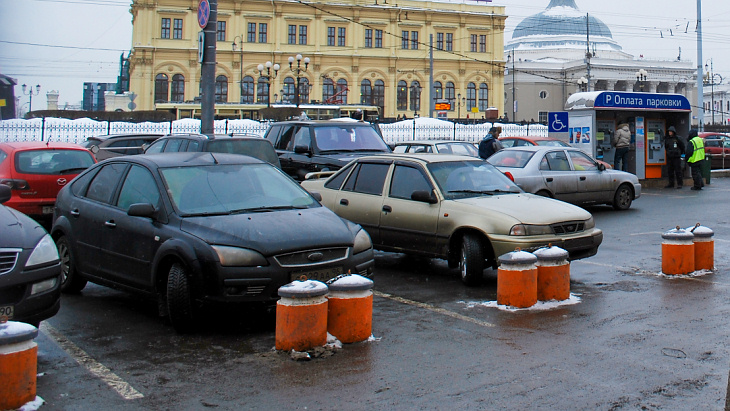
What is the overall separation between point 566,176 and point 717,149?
24.6 meters

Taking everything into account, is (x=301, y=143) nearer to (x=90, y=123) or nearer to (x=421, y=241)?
(x=421, y=241)

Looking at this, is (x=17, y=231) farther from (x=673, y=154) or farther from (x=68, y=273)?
(x=673, y=154)

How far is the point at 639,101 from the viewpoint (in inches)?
900

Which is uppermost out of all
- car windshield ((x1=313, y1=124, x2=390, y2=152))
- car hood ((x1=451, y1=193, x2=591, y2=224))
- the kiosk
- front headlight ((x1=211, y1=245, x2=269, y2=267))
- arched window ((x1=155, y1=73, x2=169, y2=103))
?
arched window ((x1=155, y1=73, x2=169, y2=103))

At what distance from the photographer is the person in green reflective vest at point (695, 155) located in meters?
22.9

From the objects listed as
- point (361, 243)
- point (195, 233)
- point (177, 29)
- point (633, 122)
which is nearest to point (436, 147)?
point (633, 122)

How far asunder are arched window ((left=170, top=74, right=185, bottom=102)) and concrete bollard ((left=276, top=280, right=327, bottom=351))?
7200cm

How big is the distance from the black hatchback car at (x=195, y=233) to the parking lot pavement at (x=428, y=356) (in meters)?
0.43

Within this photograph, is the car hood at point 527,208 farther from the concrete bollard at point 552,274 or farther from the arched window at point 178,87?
the arched window at point 178,87

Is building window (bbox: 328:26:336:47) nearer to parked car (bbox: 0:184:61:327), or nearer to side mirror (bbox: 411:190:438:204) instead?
side mirror (bbox: 411:190:438:204)

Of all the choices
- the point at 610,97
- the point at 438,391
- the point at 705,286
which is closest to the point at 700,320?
the point at 705,286

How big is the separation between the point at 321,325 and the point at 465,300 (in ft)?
8.34

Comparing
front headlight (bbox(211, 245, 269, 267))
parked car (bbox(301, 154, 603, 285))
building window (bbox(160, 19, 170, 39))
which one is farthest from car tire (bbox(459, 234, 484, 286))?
building window (bbox(160, 19, 170, 39))

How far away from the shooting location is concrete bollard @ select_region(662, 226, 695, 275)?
378 inches
